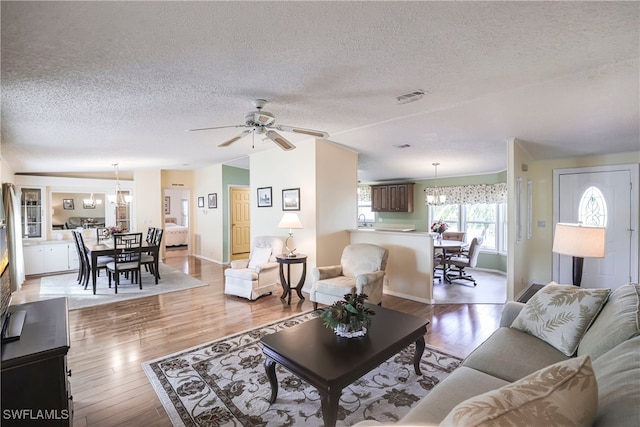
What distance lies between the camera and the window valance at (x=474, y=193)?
6.57 meters

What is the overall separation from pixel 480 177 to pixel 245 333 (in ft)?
20.7

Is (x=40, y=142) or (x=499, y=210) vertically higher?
(x=40, y=142)

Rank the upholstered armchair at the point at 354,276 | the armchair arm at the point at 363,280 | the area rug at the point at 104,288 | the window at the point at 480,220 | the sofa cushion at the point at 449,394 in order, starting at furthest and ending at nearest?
1. the window at the point at 480,220
2. the area rug at the point at 104,288
3. the upholstered armchair at the point at 354,276
4. the armchair arm at the point at 363,280
5. the sofa cushion at the point at 449,394

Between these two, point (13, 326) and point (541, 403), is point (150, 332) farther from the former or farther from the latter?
point (541, 403)

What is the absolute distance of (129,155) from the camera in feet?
17.6

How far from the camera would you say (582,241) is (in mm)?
2348

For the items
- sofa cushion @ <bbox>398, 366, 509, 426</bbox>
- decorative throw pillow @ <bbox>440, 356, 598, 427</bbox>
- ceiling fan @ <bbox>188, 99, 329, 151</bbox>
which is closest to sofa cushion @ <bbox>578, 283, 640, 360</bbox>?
sofa cushion @ <bbox>398, 366, 509, 426</bbox>

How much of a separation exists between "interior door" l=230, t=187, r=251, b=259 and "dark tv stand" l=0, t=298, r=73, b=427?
6.40 metres

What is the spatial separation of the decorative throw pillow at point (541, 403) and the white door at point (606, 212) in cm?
535

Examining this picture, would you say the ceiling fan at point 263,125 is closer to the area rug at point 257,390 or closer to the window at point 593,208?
the area rug at point 257,390

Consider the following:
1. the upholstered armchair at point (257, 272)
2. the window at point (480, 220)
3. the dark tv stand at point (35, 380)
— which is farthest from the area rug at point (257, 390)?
the window at point (480, 220)

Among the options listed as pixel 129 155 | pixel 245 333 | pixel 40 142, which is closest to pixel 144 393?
pixel 245 333

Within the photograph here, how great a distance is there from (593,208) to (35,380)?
708 centimetres

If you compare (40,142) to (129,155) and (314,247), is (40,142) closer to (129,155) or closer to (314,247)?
(129,155)
